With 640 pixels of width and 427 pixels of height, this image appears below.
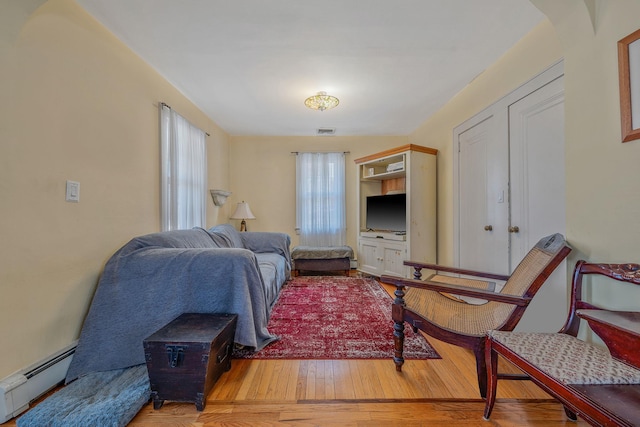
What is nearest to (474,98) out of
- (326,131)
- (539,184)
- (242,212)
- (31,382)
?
(539,184)

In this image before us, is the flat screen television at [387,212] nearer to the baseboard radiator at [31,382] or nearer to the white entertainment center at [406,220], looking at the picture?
the white entertainment center at [406,220]

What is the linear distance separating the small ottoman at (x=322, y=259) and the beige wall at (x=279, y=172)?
0.60 meters

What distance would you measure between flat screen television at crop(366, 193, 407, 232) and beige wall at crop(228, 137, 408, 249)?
1.36ft

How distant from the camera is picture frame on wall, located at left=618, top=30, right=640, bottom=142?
1065mm

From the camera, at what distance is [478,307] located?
1.80 m

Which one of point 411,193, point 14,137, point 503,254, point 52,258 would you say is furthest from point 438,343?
point 14,137

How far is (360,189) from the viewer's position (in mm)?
4379

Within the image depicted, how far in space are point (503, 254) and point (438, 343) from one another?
980 mm

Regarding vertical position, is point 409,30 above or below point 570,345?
above

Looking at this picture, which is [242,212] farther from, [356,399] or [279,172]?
[356,399]

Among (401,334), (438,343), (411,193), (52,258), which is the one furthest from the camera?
(411,193)

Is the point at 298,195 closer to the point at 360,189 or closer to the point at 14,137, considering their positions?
the point at 360,189

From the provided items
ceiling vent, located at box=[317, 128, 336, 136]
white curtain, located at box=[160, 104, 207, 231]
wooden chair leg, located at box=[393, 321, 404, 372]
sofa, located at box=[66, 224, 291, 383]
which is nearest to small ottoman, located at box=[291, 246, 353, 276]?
white curtain, located at box=[160, 104, 207, 231]

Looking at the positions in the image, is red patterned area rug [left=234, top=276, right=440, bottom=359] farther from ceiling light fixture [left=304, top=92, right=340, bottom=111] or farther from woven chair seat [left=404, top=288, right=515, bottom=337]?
ceiling light fixture [left=304, top=92, right=340, bottom=111]
